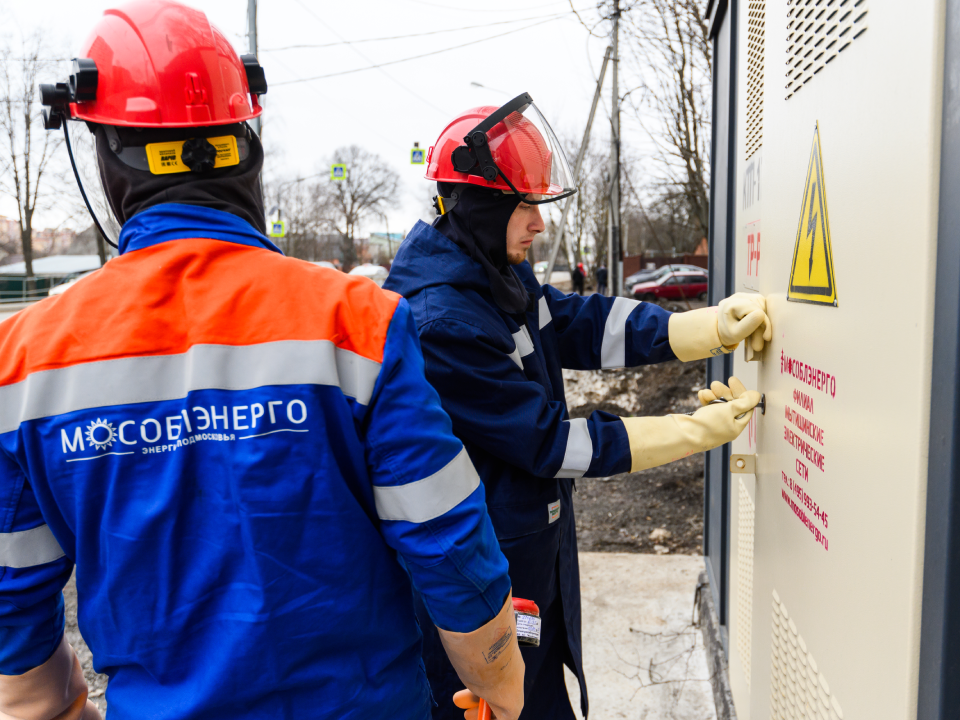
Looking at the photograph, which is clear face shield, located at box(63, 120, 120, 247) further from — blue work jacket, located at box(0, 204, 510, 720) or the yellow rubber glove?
the yellow rubber glove

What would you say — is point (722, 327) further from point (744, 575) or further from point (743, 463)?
point (744, 575)

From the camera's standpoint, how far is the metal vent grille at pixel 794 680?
1229mm

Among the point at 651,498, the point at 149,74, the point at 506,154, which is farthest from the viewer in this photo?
the point at 651,498

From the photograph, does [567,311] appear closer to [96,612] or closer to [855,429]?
[855,429]

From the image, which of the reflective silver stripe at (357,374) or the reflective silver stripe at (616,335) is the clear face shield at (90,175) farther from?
the reflective silver stripe at (616,335)

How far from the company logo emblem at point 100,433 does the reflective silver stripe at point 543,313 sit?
1483 millimetres

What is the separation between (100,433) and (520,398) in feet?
3.53

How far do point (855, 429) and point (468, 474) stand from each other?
0.61 metres

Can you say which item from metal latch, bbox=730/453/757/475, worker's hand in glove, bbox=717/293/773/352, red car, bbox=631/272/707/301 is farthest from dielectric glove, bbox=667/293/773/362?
red car, bbox=631/272/707/301

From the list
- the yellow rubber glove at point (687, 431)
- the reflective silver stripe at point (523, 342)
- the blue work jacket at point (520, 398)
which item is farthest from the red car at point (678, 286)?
the yellow rubber glove at point (687, 431)

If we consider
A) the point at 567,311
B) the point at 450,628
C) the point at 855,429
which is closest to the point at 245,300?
the point at 450,628

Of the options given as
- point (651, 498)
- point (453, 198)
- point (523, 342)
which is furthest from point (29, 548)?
point (651, 498)

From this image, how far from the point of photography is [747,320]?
6.08ft

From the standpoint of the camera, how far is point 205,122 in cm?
124
